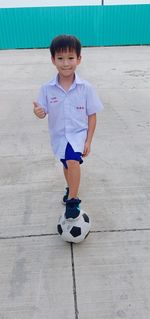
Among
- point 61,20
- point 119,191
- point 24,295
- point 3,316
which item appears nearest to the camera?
point 3,316

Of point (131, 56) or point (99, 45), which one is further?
point (99, 45)

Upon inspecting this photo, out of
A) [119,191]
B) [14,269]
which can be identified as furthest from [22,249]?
[119,191]

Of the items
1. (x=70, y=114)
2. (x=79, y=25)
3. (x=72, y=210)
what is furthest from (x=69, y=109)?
(x=79, y=25)

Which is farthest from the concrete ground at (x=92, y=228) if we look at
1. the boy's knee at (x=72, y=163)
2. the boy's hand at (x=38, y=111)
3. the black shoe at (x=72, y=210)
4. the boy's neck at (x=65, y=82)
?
the boy's neck at (x=65, y=82)

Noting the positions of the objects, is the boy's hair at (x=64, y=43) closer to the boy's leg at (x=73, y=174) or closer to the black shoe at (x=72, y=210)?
the boy's leg at (x=73, y=174)

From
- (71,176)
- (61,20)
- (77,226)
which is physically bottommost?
(61,20)

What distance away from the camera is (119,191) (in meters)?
2.98

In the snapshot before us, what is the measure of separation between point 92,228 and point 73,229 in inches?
10.5

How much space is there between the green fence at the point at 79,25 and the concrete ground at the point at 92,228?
9.95m

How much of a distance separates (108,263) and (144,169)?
1430mm

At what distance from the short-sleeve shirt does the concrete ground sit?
2.26ft

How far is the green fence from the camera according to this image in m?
13.7

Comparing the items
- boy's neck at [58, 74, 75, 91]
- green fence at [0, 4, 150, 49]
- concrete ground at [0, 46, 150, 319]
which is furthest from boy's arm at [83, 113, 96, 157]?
green fence at [0, 4, 150, 49]

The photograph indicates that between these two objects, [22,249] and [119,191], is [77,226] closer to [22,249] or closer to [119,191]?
[22,249]
